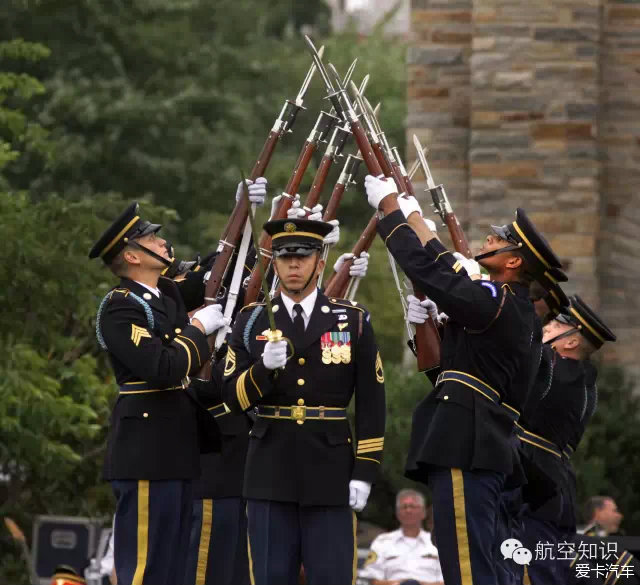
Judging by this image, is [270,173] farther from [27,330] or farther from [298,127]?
[27,330]

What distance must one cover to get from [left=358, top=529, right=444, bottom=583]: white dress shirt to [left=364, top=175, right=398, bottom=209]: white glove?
4.91 m

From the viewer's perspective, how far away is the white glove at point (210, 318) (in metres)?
8.51

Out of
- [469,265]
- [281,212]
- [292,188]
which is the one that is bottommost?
[469,265]

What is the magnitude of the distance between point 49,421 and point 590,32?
677 centimetres

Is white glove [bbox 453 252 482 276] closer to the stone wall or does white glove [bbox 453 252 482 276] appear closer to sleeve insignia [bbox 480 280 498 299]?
sleeve insignia [bbox 480 280 498 299]

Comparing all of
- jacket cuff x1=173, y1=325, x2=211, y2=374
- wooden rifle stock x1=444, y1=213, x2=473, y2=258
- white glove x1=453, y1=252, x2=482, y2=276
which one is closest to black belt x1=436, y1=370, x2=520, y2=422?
white glove x1=453, y1=252, x2=482, y2=276

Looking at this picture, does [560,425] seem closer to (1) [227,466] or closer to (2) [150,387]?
(1) [227,466]

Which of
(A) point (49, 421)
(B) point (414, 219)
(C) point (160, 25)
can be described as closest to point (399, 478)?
(A) point (49, 421)

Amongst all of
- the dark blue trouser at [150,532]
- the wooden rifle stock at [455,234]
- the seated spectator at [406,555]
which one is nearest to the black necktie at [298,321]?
the dark blue trouser at [150,532]

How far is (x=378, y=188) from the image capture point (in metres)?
8.23

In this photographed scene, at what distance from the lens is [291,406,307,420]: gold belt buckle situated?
791cm

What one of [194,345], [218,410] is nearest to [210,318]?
[194,345]

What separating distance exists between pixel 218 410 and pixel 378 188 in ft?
4.82

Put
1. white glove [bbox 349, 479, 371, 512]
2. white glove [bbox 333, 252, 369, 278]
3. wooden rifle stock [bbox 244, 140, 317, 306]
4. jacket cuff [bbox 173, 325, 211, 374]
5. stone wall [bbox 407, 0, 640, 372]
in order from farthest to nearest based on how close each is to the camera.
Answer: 1. stone wall [bbox 407, 0, 640, 372]
2. white glove [bbox 333, 252, 369, 278]
3. wooden rifle stock [bbox 244, 140, 317, 306]
4. jacket cuff [bbox 173, 325, 211, 374]
5. white glove [bbox 349, 479, 371, 512]
